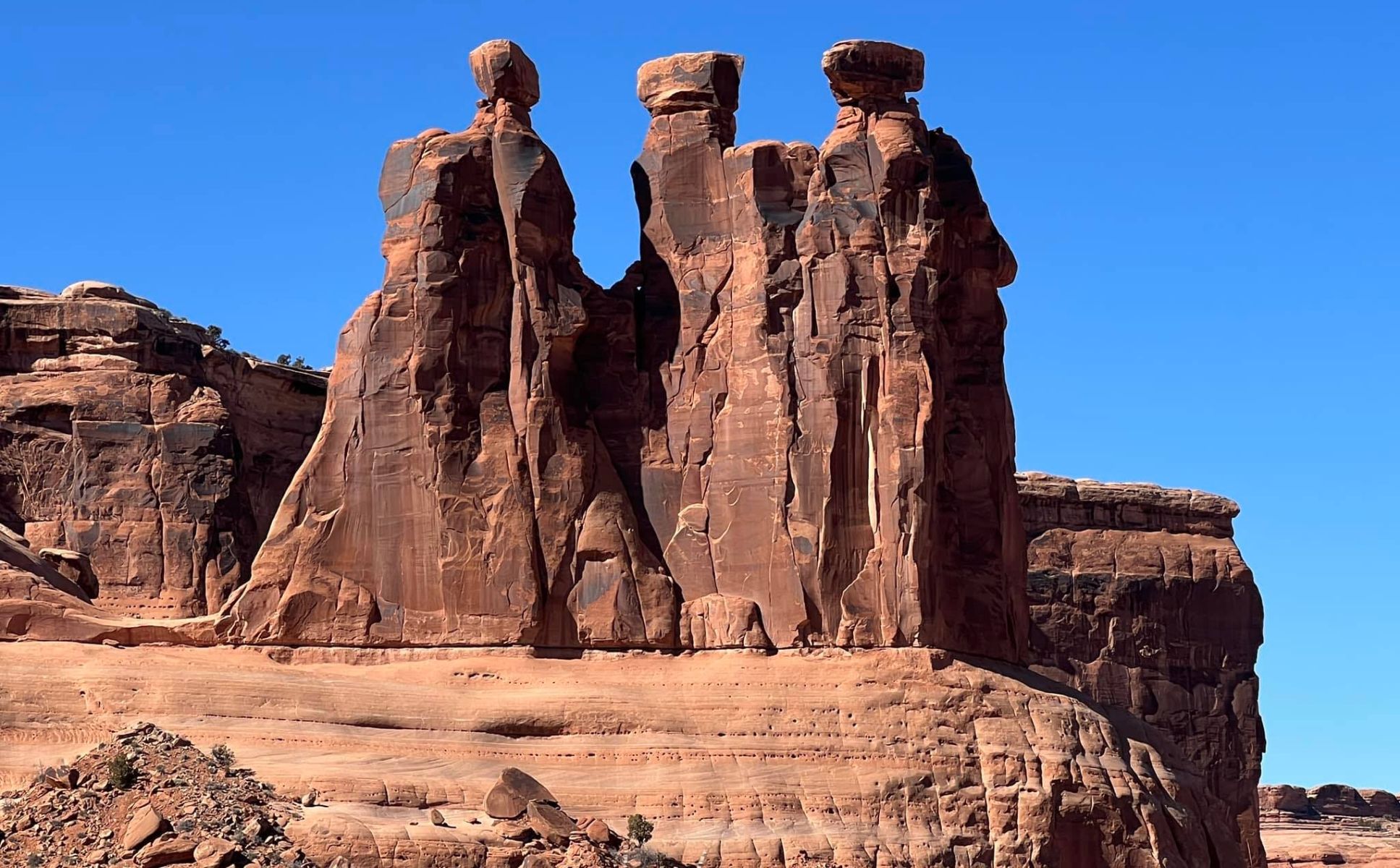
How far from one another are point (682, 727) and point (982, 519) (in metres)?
9.60

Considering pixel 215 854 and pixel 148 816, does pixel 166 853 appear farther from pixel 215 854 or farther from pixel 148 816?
pixel 148 816

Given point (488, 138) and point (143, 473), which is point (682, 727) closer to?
point (488, 138)

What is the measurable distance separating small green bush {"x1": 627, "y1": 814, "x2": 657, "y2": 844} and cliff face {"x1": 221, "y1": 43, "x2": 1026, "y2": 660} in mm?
6232

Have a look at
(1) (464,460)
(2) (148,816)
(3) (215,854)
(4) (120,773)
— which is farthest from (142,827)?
(1) (464,460)

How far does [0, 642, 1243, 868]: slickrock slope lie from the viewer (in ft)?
181

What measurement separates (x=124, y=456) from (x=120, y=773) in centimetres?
2276

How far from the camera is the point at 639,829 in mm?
54531

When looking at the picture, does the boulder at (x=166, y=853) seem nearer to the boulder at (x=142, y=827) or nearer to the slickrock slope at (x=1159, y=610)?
the boulder at (x=142, y=827)

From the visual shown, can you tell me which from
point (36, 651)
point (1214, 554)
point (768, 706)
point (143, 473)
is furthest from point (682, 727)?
point (1214, 554)

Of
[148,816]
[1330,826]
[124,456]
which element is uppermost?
[124,456]

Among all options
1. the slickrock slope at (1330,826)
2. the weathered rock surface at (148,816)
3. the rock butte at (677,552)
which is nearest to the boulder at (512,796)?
the rock butte at (677,552)

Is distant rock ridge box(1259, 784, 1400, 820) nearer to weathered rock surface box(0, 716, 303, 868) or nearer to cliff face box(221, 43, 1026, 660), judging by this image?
cliff face box(221, 43, 1026, 660)

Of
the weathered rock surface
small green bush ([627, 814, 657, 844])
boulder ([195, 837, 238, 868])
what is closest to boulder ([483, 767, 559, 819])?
small green bush ([627, 814, 657, 844])

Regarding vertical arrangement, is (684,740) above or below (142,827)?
above
